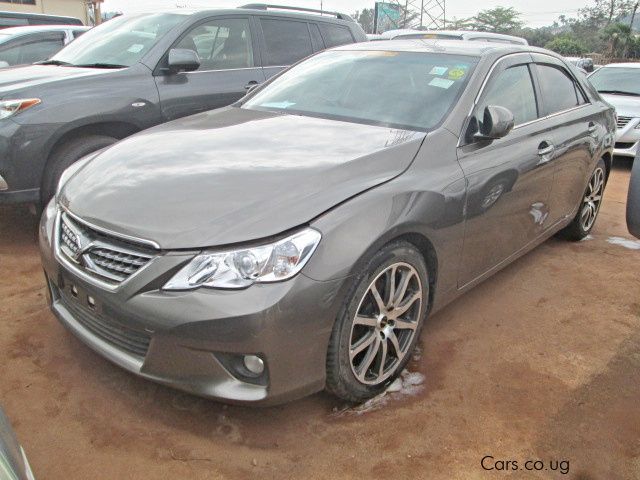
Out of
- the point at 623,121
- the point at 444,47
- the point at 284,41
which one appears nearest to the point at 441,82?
the point at 444,47

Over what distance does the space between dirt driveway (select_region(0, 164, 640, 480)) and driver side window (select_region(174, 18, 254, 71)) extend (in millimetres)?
2586

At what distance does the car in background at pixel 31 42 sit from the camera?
7170 millimetres

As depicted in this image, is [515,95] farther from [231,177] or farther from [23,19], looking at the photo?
[23,19]

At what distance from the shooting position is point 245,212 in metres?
2.15

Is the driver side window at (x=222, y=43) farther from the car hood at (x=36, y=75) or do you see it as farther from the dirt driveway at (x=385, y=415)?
the dirt driveway at (x=385, y=415)

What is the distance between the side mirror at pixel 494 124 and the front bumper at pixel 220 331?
1.32 m

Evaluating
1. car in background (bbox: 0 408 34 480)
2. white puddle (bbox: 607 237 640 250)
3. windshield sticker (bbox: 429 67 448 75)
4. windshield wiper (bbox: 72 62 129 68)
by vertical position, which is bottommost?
white puddle (bbox: 607 237 640 250)

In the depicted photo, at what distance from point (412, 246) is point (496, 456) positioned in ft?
3.09

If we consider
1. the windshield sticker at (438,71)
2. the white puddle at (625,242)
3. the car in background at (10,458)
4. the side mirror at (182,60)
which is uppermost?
the windshield sticker at (438,71)

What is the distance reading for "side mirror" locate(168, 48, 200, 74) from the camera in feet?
14.5

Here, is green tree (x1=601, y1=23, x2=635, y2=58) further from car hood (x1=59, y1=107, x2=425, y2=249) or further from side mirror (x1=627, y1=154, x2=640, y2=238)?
car hood (x1=59, y1=107, x2=425, y2=249)

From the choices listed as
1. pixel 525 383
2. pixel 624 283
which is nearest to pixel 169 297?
pixel 525 383

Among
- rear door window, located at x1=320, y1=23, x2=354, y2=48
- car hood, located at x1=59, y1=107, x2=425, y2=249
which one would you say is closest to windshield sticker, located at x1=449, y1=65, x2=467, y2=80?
car hood, located at x1=59, y1=107, x2=425, y2=249

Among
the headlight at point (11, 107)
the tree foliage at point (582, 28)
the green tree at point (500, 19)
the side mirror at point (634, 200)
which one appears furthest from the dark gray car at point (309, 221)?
the green tree at point (500, 19)
